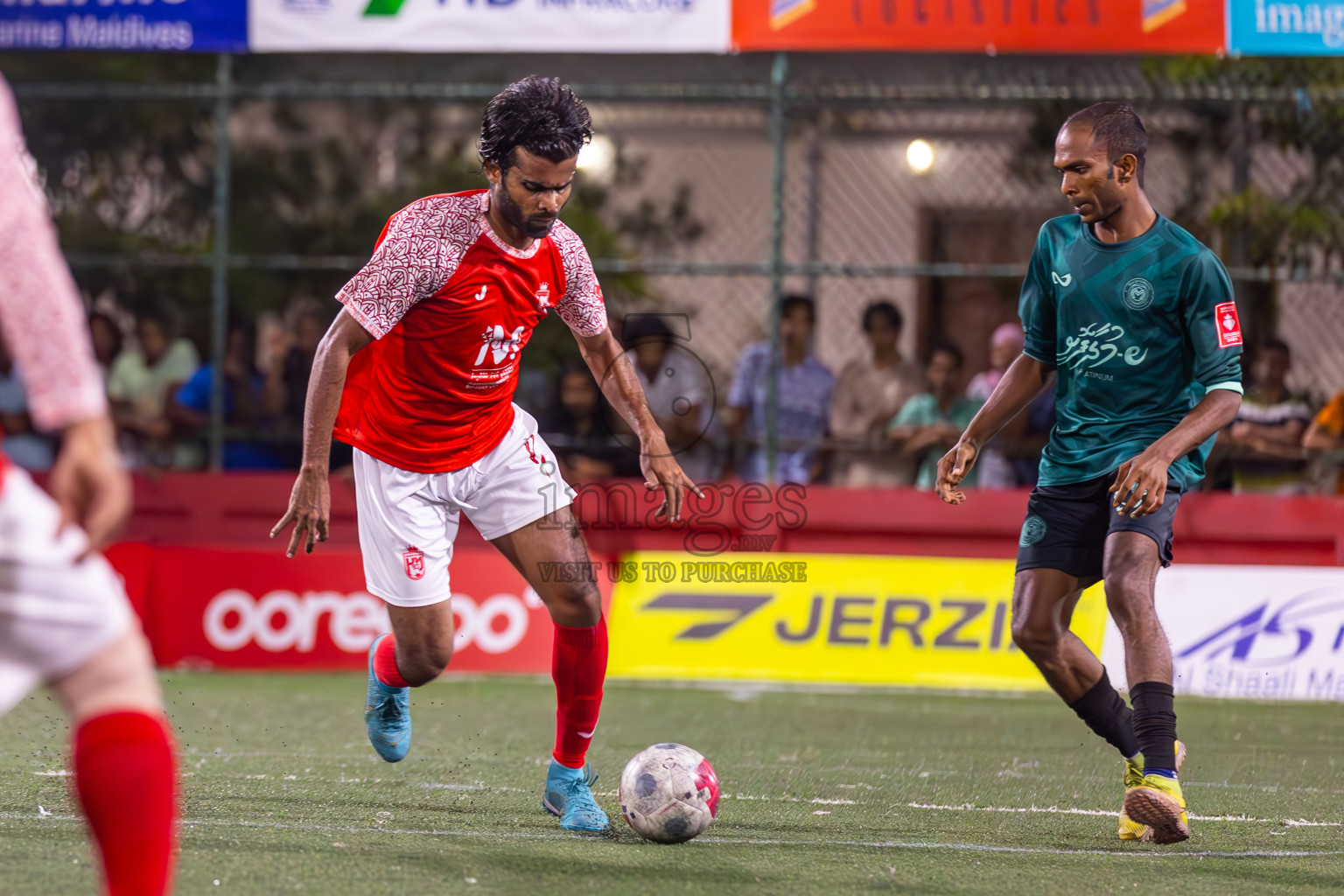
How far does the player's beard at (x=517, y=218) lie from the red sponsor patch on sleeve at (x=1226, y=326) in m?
1.98

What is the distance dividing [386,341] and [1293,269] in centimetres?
690

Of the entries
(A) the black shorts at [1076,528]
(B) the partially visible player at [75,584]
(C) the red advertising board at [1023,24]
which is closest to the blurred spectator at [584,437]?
(C) the red advertising board at [1023,24]

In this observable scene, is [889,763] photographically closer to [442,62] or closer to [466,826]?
[466,826]

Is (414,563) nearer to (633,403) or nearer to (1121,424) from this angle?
(633,403)

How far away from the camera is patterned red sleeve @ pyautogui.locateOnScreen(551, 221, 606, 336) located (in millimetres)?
4883

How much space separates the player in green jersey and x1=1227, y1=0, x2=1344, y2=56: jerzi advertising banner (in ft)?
16.6

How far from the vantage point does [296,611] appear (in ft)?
30.5

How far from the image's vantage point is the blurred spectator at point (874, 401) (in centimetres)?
999

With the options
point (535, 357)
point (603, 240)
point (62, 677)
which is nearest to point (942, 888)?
point (62, 677)

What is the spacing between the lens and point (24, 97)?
1090 centimetres

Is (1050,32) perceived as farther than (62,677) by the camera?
Yes

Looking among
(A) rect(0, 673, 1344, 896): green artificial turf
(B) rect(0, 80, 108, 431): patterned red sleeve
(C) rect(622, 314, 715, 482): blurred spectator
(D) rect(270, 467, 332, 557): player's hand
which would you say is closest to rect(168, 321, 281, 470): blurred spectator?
(A) rect(0, 673, 1344, 896): green artificial turf

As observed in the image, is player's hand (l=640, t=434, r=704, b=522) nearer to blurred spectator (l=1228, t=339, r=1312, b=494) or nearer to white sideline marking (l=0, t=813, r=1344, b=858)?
white sideline marking (l=0, t=813, r=1344, b=858)

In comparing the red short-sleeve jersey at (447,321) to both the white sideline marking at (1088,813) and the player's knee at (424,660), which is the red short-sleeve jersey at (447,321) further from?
the white sideline marking at (1088,813)
